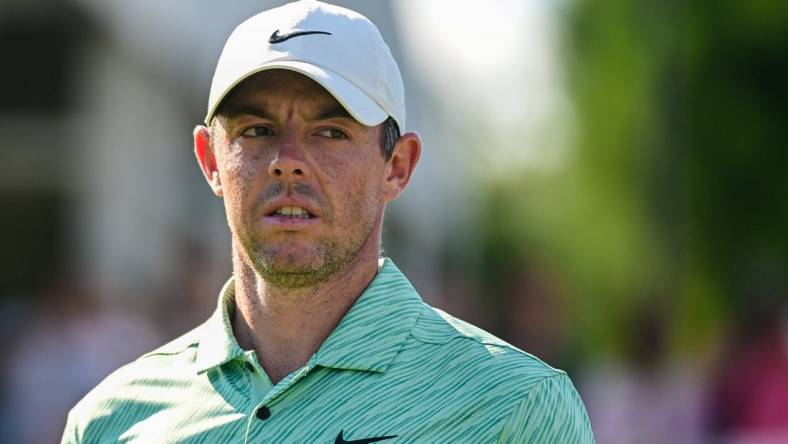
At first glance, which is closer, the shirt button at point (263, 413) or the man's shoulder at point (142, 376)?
the shirt button at point (263, 413)

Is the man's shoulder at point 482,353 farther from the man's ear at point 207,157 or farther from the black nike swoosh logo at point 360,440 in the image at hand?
the man's ear at point 207,157

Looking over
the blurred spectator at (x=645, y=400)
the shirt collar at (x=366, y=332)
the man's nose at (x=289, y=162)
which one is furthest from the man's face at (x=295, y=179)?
the blurred spectator at (x=645, y=400)

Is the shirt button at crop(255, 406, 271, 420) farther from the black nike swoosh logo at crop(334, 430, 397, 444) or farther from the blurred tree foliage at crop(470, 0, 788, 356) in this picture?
the blurred tree foliage at crop(470, 0, 788, 356)

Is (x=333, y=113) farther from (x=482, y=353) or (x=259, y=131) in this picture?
(x=482, y=353)

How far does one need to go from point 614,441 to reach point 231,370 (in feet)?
22.9

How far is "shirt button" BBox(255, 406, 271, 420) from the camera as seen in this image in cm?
402

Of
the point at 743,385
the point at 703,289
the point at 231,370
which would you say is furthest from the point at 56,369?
the point at 703,289

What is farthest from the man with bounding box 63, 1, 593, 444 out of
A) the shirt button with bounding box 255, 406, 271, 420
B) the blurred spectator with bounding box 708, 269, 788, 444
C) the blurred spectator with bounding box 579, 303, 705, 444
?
the blurred spectator with bounding box 579, 303, 705, 444

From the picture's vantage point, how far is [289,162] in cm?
412

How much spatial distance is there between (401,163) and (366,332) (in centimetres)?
50

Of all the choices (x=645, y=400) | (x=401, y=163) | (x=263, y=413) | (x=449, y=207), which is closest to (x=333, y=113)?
(x=401, y=163)

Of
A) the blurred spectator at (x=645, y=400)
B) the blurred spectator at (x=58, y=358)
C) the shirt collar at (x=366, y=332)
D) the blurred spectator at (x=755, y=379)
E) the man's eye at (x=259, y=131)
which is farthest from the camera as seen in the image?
the blurred spectator at (x=58, y=358)

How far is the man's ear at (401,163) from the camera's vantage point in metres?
4.38

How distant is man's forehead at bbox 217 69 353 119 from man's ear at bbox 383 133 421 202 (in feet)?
0.84
